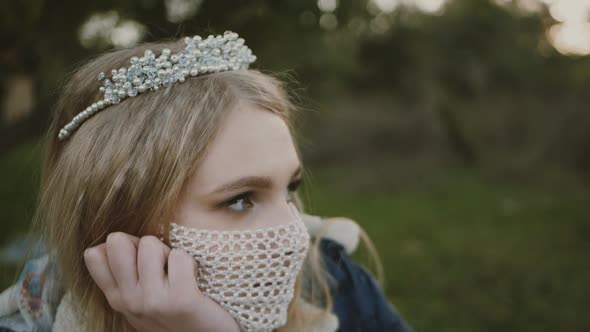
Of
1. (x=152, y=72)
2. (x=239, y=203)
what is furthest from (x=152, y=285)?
(x=152, y=72)

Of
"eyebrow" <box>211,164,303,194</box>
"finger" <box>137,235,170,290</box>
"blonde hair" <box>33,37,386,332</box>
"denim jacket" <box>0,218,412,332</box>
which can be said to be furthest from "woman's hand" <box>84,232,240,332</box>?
"denim jacket" <box>0,218,412,332</box>

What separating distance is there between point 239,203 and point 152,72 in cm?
53

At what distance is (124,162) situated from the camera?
150 centimetres

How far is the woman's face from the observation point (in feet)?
4.78

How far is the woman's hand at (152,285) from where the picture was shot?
54.5 inches

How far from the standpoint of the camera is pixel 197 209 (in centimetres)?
148

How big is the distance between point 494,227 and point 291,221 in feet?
17.7

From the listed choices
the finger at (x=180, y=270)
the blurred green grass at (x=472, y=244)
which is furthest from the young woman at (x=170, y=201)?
the blurred green grass at (x=472, y=244)

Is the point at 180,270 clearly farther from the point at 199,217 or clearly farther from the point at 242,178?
the point at 242,178

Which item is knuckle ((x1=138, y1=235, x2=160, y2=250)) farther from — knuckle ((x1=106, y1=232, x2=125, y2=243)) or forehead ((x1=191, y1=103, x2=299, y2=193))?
forehead ((x1=191, y1=103, x2=299, y2=193))

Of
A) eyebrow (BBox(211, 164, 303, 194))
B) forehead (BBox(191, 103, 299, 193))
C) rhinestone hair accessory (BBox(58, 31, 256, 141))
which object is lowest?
eyebrow (BBox(211, 164, 303, 194))

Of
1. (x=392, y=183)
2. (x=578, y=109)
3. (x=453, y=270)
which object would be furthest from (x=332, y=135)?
(x=453, y=270)

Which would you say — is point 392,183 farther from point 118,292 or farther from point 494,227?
point 118,292

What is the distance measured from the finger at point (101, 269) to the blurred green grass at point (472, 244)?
773mm
